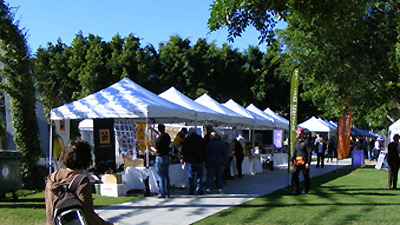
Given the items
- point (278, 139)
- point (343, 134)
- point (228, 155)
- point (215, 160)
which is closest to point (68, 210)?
point (215, 160)

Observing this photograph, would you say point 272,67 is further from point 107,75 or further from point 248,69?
point 107,75

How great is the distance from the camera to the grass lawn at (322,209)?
24.8ft

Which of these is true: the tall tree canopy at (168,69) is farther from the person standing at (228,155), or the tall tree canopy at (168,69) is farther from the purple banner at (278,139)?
the person standing at (228,155)

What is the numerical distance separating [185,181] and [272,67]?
27329 millimetres

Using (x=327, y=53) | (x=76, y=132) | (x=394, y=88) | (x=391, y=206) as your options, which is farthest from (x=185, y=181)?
(x=76, y=132)

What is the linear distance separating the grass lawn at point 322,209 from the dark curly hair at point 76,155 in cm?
447

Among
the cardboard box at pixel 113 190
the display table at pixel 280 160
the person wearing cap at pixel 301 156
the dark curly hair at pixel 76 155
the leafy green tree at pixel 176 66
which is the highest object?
the leafy green tree at pixel 176 66

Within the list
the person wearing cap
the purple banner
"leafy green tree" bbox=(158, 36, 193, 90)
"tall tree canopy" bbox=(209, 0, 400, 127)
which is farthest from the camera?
"leafy green tree" bbox=(158, 36, 193, 90)

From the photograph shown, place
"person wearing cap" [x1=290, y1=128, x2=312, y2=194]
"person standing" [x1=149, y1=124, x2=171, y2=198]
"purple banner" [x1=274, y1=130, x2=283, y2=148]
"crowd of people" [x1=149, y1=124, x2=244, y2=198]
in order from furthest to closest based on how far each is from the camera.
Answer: "purple banner" [x1=274, y1=130, x2=283, y2=148], "person wearing cap" [x1=290, y1=128, x2=312, y2=194], "crowd of people" [x1=149, y1=124, x2=244, y2=198], "person standing" [x1=149, y1=124, x2=171, y2=198]

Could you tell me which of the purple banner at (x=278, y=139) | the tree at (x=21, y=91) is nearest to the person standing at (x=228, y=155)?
the tree at (x=21, y=91)

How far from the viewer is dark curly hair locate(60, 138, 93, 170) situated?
328 centimetres

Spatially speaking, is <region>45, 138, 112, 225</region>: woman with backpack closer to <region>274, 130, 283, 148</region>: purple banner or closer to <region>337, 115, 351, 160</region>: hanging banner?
<region>337, 115, 351, 160</region>: hanging banner

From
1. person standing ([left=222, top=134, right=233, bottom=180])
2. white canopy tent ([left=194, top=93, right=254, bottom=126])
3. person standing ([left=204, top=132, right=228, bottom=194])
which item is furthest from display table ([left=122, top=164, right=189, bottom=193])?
white canopy tent ([left=194, top=93, right=254, bottom=126])

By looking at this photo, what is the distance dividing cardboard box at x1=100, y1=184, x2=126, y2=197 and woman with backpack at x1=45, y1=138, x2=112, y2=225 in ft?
23.7
